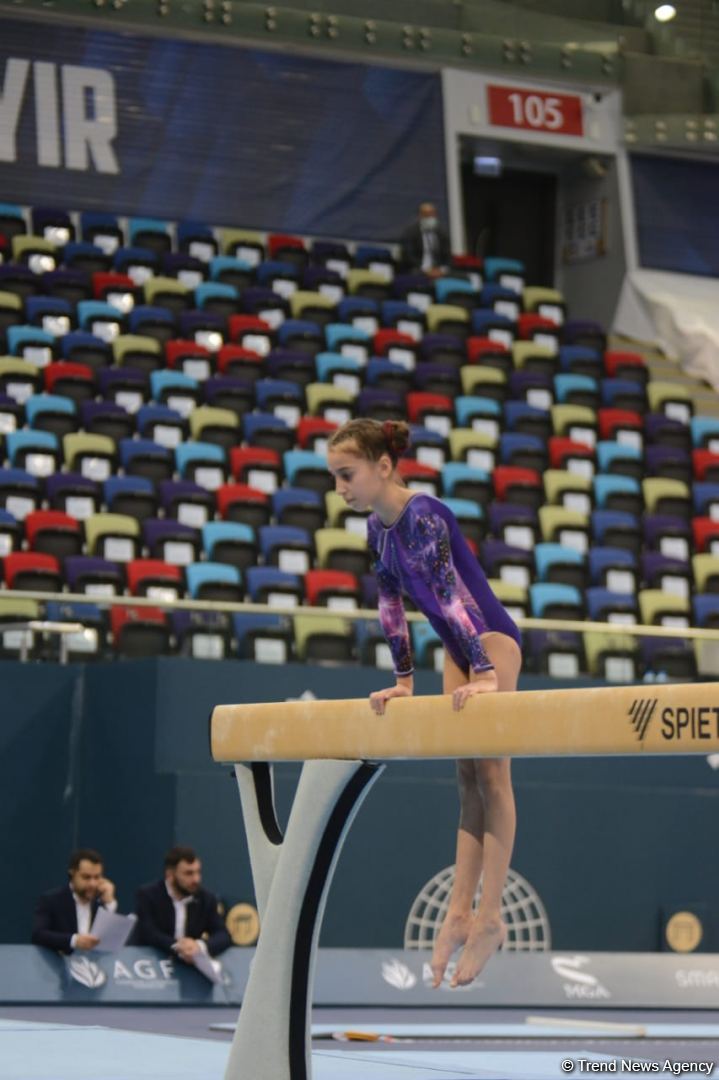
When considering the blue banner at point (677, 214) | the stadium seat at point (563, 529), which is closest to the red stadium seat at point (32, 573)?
the stadium seat at point (563, 529)

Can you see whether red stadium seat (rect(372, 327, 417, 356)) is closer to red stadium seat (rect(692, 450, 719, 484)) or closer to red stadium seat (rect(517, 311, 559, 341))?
red stadium seat (rect(517, 311, 559, 341))

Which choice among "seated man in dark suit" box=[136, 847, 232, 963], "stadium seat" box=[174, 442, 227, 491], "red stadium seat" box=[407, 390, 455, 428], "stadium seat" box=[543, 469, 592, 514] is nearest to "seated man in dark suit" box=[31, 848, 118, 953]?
"seated man in dark suit" box=[136, 847, 232, 963]

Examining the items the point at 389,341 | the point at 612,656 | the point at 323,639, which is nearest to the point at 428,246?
the point at 389,341

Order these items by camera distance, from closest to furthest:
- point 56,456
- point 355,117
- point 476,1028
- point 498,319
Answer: point 476,1028, point 56,456, point 498,319, point 355,117

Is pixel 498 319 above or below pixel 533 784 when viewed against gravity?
above

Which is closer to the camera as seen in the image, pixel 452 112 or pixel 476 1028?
pixel 476 1028

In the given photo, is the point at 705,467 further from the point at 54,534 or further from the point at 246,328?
the point at 54,534

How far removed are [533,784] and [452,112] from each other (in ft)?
36.6

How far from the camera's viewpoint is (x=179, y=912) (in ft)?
32.2

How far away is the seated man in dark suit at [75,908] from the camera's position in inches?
374

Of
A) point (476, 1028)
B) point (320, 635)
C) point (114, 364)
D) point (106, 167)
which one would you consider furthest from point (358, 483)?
point (106, 167)

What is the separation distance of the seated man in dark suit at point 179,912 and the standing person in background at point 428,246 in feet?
33.6

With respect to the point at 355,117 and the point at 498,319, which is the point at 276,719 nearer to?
the point at 498,319

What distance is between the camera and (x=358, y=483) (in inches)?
198
